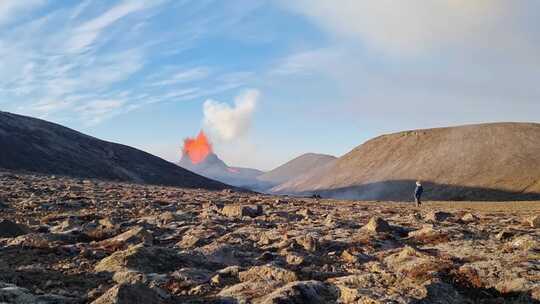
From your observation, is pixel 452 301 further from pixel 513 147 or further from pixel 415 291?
pixel 513 147

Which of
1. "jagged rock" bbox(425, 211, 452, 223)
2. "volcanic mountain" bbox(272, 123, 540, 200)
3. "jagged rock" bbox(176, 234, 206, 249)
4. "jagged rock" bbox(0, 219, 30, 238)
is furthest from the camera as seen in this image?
"volcanic mountain" bbox(272, 123, 540, 200)

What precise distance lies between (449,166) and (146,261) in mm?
122196

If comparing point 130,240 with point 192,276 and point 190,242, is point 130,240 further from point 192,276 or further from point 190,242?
point 192,276

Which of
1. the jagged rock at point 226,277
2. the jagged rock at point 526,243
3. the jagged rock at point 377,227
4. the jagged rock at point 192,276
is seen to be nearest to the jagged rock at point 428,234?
the jagged rock at point 377,227

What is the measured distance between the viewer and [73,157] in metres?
95.8

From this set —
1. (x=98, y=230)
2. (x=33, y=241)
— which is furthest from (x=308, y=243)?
(x=33, y=241)

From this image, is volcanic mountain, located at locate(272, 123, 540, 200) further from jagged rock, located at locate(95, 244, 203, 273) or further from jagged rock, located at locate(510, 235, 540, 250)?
jagged rock, located at locate(95, 244, 203, 273)

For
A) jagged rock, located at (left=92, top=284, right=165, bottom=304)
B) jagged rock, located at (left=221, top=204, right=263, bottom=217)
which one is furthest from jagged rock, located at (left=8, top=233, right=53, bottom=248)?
jagged rock, located at (left=221, top=204, right=263, bottom=217)

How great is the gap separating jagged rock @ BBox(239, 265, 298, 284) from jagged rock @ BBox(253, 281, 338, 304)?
39.3 inches

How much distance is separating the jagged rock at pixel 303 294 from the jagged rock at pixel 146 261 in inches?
159

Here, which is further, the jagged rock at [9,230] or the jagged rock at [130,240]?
the jagged rock at [9,230]

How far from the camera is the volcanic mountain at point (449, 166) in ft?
350

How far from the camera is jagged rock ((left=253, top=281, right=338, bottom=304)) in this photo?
908 centimetres

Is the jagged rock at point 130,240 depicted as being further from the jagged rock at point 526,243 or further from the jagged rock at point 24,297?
the jagged rock at point 526,243
